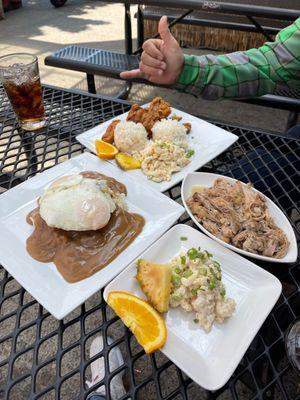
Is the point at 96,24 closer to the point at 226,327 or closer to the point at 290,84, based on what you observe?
the point at 290,84

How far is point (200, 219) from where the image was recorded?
122 centimetres

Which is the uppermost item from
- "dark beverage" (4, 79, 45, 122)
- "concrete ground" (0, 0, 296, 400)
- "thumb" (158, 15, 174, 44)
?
"thumb" (158, 15, 174, 44)

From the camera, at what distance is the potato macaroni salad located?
0.92m

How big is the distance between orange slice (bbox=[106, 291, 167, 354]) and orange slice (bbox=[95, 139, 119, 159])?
73 cm

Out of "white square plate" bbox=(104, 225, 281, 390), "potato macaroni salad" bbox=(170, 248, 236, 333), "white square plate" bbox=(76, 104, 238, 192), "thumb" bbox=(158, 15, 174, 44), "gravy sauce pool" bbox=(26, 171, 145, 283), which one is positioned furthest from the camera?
"thumb" bbox=(158, 15, 174, 44)

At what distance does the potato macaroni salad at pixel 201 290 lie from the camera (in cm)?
92

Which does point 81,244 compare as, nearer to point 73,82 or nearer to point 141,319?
point 141,319

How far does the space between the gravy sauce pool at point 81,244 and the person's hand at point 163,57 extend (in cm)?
90

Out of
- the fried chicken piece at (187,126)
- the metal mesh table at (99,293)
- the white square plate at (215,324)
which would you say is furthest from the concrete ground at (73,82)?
the white square plate at (215,324)

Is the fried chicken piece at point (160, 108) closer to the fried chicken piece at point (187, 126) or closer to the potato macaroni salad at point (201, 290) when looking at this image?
the fried chicken piece at point (187, 126)

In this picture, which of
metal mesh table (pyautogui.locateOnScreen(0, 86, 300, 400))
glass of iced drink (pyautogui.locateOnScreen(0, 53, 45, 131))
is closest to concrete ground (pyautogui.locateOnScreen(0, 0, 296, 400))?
metal mesh table (pyautogui.locateOnScreen(0, 86, 300, 400))

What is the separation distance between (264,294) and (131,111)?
44.9 inches

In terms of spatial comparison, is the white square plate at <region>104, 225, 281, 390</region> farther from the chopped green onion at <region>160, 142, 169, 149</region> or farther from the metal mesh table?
the chopped green onion at <region>160, 142, 169, 149</region>

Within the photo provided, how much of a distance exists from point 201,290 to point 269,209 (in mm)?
490
